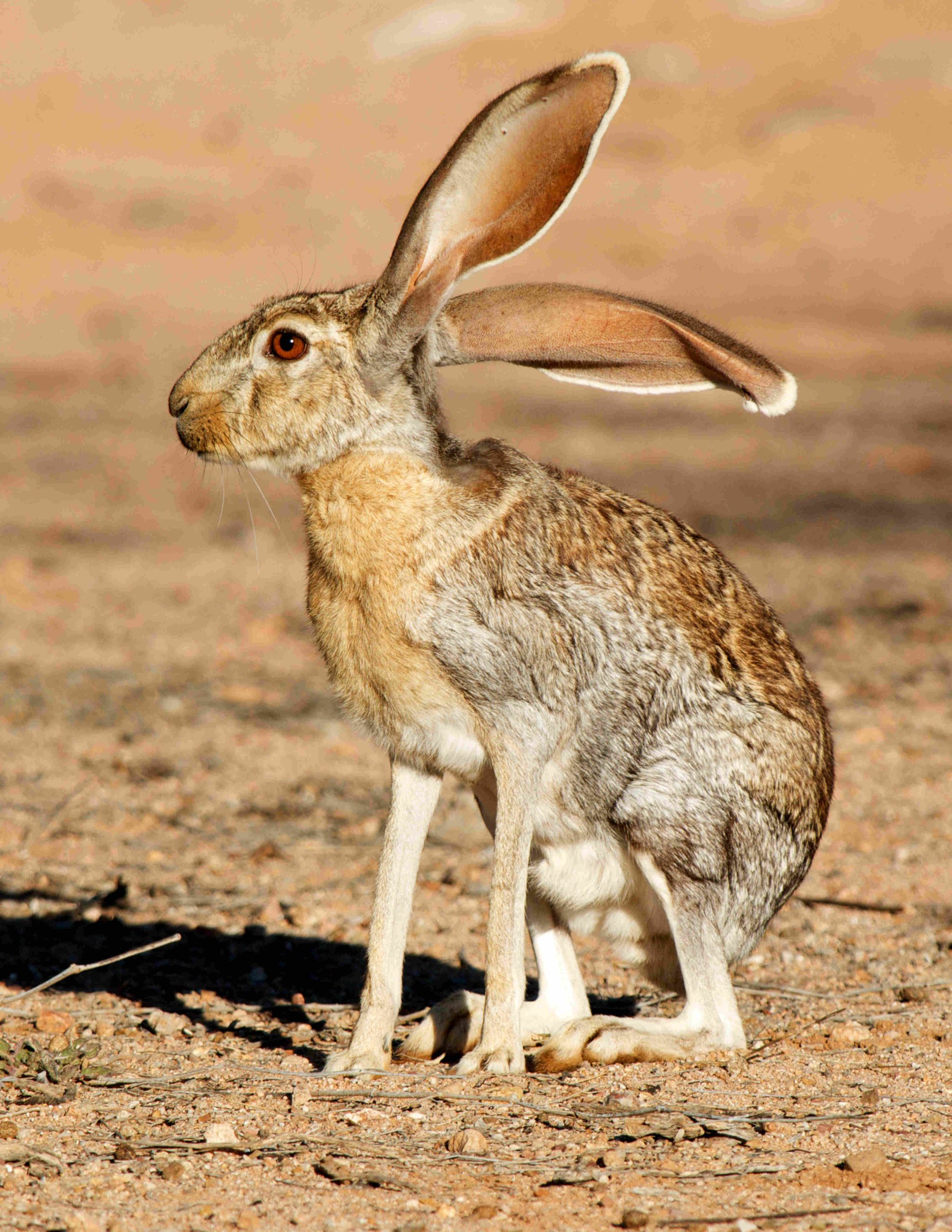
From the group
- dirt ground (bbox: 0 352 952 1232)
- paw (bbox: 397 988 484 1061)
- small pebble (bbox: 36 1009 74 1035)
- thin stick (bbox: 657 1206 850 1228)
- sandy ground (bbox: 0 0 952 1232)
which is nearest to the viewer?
thin stick (bbox: 657 1206 850 1228)

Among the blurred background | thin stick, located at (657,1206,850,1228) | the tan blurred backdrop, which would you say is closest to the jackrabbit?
the blurred background

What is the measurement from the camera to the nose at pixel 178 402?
4.35m

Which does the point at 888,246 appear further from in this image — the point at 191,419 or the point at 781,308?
the point at 191,419

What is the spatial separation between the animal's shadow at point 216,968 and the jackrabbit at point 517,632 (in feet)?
2.18

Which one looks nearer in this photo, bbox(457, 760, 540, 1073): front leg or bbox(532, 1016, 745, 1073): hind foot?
bbox(457, 760, 540, 1073): front leg

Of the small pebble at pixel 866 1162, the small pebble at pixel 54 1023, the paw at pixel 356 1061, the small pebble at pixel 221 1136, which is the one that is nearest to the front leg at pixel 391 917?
the paw at pixel 356 1061

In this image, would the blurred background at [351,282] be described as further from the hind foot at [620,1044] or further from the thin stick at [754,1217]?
the thin stick at [754,1217]

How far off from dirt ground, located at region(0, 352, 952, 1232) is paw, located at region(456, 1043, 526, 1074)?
60 millimetres

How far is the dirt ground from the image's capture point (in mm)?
3318

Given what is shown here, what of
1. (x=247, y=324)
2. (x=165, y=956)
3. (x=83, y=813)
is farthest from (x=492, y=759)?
(x=83, y=813)

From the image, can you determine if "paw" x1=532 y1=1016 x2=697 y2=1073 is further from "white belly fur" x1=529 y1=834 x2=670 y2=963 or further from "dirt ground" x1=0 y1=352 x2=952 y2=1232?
"white belly fur" x1=529 y1=834 x2=670 y2=963

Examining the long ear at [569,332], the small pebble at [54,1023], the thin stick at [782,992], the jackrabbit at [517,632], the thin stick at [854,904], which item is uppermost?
the long ear at [569,332]

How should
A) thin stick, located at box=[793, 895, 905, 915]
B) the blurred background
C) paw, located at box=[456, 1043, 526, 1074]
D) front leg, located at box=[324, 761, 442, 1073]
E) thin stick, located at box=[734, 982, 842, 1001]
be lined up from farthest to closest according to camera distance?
the blurred background, thin stick, located at box=[793, 895, 905, 915], thin stick, located at box=[734, 982, 842, 1001], front leg, located at box=[324, 761, 442, 1073], paw, located at box=[456, 1043, 526, 1074]

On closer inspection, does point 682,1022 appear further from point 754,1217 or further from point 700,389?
point 700,389
